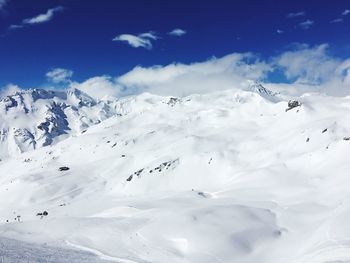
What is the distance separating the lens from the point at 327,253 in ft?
117

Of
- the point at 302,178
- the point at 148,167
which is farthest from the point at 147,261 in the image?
the point at 148,167

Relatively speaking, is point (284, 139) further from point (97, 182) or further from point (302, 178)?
point (97, 182)

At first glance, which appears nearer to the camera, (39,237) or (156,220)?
(39,237)

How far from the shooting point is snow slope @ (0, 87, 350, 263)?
42750 mm

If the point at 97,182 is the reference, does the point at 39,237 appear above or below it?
below

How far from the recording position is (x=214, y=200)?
2869 inches

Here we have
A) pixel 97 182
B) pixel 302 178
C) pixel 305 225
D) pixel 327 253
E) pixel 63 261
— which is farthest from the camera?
pixel 97 182

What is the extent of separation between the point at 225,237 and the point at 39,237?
18.2 meters

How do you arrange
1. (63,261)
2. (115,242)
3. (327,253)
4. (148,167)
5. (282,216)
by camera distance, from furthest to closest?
(148,167), (282,216), (115,242), (327,253), (63,261)

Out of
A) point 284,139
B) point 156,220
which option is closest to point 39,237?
point 156,220

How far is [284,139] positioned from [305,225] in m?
66.6

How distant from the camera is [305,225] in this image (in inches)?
1965

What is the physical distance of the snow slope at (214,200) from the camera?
42750 mm

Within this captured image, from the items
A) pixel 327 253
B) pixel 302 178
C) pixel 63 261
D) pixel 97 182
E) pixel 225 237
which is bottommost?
pixel 63 261
